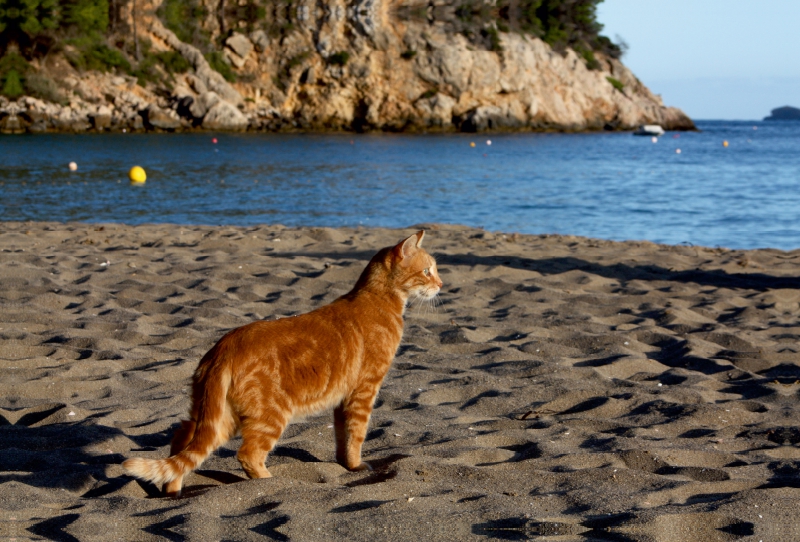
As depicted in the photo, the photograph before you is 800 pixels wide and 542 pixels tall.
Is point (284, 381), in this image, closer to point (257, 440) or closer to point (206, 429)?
point (257, 440)

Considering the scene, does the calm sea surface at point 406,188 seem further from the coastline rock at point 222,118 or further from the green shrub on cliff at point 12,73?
the coastline rock at point 222,118

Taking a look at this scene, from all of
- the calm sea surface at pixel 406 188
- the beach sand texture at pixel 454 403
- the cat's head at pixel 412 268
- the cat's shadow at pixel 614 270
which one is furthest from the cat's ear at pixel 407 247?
the calm sea surface at pixel 406 188

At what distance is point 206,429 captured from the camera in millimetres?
3439

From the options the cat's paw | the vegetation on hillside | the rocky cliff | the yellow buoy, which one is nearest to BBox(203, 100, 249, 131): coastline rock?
the rocky cliff

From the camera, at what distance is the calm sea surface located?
1756 centimetres

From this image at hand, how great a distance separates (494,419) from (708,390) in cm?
166

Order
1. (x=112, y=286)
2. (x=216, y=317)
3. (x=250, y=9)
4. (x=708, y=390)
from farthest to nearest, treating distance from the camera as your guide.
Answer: (x=250, y=9) → (x=112, y=286) → (x=216, y=317) → (x=708, y=390)

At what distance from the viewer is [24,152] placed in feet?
110

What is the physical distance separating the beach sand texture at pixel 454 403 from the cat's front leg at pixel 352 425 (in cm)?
10

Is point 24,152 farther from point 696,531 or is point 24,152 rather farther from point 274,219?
point 696,531

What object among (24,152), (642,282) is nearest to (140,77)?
(24,152)

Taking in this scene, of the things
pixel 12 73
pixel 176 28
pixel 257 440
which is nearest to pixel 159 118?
pixel 12 73

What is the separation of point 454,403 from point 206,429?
6.91 ft

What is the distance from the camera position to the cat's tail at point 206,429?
3322mm
